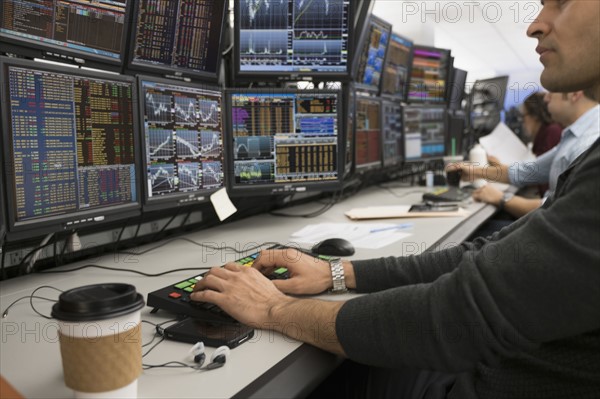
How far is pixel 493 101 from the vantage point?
4875 millimetres

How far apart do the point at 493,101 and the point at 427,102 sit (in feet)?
5.61

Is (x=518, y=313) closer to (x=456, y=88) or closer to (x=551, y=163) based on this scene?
(x=551, y=163)

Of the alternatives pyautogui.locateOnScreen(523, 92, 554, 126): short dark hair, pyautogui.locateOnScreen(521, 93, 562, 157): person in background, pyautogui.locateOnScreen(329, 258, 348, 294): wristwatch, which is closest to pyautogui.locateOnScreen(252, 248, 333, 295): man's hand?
pyautogui.locateOnScreen(329, 258, 348, 294): wristwatch

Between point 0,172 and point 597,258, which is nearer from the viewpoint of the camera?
point 597,258

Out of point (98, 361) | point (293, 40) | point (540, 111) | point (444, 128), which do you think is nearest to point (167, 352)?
point (98, 361)

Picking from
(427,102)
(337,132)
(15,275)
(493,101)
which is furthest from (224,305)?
(493,101)

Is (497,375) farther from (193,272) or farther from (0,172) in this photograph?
(0,172)

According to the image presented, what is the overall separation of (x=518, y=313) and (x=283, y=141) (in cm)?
126

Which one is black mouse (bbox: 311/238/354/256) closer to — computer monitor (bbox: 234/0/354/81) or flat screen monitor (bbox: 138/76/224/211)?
flat screen monitor (bbox: 138/76/224/211)

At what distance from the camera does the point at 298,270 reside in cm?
111

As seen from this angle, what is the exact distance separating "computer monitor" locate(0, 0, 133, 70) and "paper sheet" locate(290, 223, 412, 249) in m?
0.78

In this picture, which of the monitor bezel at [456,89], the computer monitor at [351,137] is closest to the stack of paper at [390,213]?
the computer monitor at [351,137]

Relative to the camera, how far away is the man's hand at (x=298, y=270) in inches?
→ 42.3

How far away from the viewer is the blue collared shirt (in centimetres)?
219
